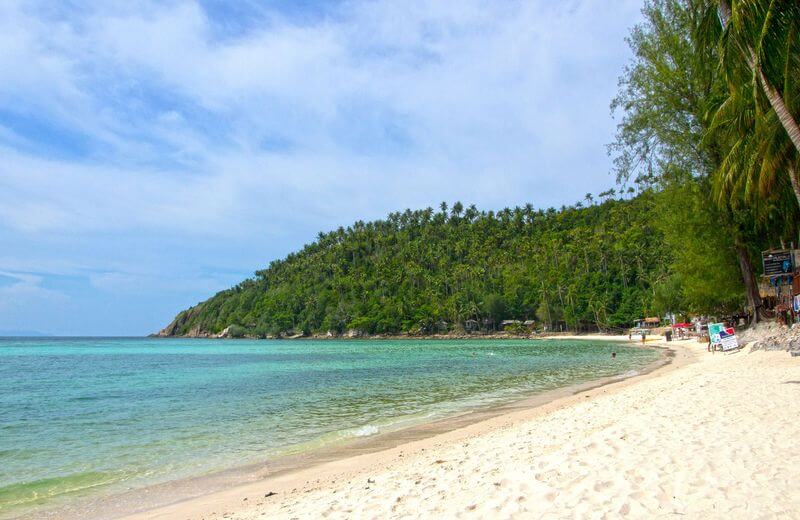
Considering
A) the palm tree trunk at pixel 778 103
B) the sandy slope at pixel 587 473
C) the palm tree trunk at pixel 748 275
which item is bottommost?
the sandy slope at pixel 587 473

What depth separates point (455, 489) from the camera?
6145 mm

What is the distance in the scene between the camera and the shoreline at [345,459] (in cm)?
791

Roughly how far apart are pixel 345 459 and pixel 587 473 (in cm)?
591

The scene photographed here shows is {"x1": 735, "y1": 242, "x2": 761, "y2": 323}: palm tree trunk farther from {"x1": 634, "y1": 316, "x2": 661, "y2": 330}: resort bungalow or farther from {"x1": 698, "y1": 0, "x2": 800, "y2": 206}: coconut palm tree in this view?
{"x1": 634, "y1": 316, "x2": 661, "y2": 330}: resort bungalow

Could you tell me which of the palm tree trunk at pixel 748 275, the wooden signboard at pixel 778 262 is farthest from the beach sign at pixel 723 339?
the wooden signboard at pixel 778 262

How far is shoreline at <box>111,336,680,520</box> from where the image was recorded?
26.0ft

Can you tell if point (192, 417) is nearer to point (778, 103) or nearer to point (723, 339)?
point (778, 103)

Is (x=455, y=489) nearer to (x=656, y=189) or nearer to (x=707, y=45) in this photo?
(x=707, y=45)

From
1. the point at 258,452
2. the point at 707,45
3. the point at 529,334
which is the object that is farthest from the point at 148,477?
A: the point at 529,334

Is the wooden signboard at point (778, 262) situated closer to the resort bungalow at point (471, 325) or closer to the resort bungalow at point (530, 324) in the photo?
the resort bungalow at point (530, 324)

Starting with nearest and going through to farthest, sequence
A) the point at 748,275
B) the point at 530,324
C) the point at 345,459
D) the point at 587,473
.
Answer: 1. the point at 587,473
2. the point at 345,459
3. the point at 748,275
4. the point at 530,324

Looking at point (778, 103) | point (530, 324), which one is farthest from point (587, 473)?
point (530, 324)

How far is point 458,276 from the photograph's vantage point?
454 ft

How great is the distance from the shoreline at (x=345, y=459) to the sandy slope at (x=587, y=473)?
2.3 inches
